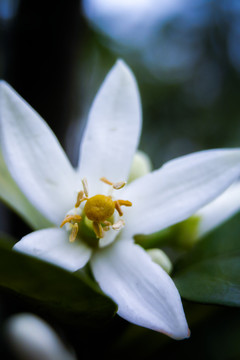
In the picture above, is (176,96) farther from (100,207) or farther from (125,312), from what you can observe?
(125,312)

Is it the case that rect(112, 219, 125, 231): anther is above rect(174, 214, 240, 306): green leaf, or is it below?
above

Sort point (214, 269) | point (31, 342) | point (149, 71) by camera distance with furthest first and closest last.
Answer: point (149, 71) < point (31, 342) < point (214, 269)

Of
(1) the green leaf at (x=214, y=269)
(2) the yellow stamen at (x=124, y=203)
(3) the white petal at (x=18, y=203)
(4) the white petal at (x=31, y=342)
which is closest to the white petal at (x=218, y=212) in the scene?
(1) the green leaf at (x=214, y=269)

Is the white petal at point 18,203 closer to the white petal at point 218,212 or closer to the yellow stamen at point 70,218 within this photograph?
the yellow stamen at point 70,218

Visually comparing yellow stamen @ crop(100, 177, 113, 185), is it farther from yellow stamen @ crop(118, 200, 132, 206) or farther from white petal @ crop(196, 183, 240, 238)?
→ white petal @ crop(196, 183, 240, 238)

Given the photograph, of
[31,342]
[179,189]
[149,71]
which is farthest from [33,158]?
[149,71]

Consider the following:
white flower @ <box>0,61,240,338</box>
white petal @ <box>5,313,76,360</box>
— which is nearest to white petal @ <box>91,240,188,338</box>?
white flower @ <box>0,61,240,338</box>

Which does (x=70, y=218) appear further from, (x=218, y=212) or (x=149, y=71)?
(x=149, y=71)
